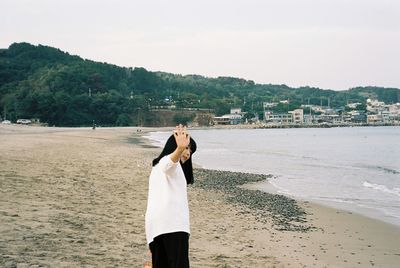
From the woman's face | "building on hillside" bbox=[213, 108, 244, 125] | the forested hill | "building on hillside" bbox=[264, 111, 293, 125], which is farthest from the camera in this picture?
"building on hillside" bbox=[264, 111, 293, 125]

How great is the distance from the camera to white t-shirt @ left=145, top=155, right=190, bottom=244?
3184 mm

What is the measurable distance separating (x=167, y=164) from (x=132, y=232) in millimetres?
4183

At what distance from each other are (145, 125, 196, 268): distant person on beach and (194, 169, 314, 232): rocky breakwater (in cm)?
601

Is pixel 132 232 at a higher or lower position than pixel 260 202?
higher

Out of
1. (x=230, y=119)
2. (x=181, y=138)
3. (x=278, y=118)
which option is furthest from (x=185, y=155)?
(x=278, y=118)

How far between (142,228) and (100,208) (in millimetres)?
1507

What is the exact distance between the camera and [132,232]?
6984 mm

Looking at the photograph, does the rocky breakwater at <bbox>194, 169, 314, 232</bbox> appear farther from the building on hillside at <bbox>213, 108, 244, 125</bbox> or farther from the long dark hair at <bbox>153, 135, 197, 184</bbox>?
the building on hillside at <bbox>213, 108, 244, 125</bbox>

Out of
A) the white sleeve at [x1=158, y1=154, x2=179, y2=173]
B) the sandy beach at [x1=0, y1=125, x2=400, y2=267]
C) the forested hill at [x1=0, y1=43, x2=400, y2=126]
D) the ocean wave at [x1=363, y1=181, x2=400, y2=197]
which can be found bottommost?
the ocean wave at [x1=363, y1=181, x2=400, y2=197]

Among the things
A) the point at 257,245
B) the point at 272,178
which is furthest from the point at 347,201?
the point at 257,245

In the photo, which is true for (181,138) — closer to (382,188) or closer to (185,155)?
(185,155)

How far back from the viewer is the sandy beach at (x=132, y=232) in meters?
5.54

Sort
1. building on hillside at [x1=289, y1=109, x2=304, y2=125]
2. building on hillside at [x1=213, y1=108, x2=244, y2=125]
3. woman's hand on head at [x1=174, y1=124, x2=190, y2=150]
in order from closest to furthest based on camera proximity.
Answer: woman's hand on head at [x1=174, y1=124, x2=190, y2=150], building on hillside at [x1=213, y1=108, x2=244, y2=125], building on hillside at [x1=289, y1=109, x2=304, y2=125]

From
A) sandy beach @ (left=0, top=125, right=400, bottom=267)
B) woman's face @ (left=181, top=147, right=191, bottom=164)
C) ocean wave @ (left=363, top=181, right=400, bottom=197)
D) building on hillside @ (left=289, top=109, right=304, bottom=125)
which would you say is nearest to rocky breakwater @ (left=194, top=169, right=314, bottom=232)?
sandy beach @ (left=0, top=125, right=400, bottom=267)
